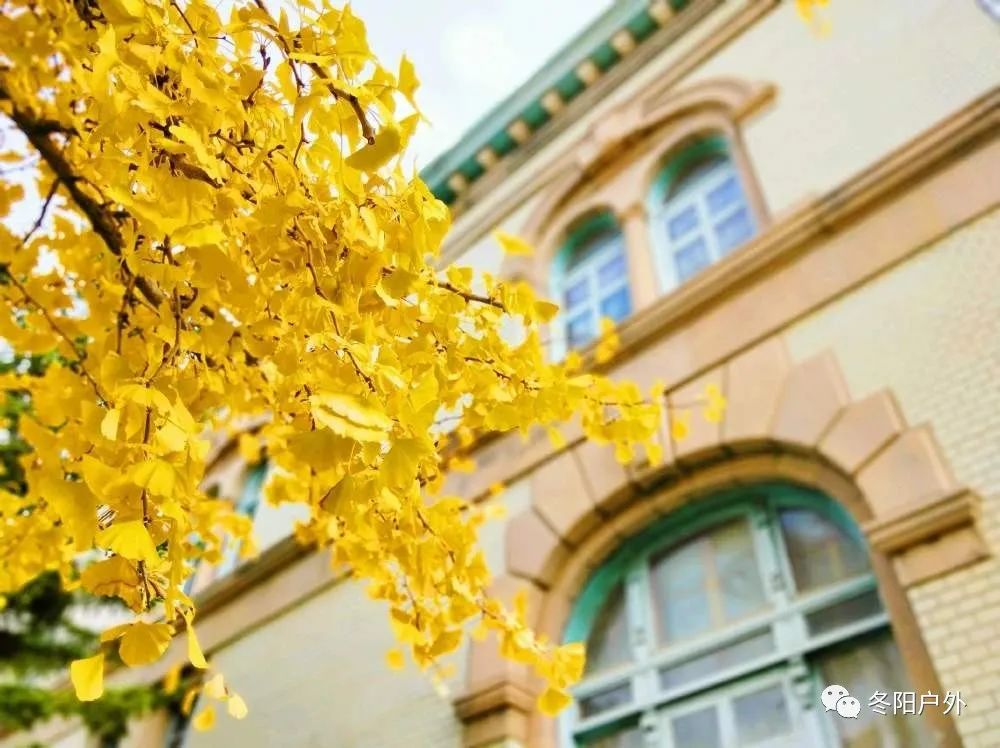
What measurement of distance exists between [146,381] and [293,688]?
5337 mm

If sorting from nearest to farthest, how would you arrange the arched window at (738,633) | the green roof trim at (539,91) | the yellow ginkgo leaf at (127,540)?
the yellow ginkgo leaf at (127,540), the arched window at (738,633), the green roof trim at (539,91)

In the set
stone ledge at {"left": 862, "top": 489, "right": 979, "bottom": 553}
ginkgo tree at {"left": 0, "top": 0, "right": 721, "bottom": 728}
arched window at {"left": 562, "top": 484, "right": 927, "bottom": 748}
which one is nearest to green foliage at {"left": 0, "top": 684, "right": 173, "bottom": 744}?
ginkgo tree at {"left": 0, "top": 0, "right": 721, "bottom": 728}

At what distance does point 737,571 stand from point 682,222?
10.8ft

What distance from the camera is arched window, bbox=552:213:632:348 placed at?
6723mm

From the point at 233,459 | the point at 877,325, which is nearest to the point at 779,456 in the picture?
the point at 877,325

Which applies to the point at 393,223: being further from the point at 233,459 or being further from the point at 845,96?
the point at 233,459

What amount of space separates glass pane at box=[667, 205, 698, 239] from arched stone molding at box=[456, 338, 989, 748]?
164 cm

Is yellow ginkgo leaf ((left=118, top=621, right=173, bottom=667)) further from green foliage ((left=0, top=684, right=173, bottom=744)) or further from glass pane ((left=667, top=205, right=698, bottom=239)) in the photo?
glass pane ((left=667, top=205, right=698, bottom=239))

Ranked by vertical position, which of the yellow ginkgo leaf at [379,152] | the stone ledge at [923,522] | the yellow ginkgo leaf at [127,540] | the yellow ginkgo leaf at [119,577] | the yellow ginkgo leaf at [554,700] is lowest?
the yellow ginkgo leaf at [127,540]

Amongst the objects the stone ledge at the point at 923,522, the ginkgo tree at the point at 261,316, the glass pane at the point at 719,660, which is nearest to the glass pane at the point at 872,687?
the glass pane at the point at 719,660

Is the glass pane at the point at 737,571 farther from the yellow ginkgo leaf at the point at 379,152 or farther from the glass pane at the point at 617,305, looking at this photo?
the yellow ginkgo leaf at the point at 379,152

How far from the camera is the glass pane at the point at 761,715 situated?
3.86m

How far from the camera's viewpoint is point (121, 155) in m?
2.03

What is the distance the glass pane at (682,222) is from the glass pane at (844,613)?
3513 millimetres
